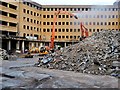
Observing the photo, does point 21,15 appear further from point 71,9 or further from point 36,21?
point 71,9

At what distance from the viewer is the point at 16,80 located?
52.3 feet

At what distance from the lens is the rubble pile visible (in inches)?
772

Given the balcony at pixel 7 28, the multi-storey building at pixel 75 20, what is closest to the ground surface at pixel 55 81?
the balcony at pixel 7 28

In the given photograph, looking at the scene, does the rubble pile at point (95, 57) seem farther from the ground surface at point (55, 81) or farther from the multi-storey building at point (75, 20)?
the multi-storey building at point (75, 20)

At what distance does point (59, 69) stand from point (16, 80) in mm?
6271

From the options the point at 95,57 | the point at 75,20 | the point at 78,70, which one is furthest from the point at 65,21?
the point at 78,70

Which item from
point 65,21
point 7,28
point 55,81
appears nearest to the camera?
point 55,81

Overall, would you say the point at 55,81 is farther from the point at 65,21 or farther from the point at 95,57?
the point at 65,21

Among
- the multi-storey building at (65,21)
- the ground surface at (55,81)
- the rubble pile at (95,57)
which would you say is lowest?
the ground surface at (55,81)

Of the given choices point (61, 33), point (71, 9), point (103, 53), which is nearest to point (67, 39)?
point (61, 33)

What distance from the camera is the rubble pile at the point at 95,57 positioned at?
19.6m

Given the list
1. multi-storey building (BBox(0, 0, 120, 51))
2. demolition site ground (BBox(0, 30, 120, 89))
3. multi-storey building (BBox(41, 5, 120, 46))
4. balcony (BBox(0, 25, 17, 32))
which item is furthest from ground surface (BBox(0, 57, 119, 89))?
multi-storey building (BBox(41, 5, 120, 46))

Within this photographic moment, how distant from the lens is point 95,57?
70.8 ft

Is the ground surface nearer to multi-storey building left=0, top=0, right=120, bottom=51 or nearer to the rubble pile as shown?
the rubble pile
